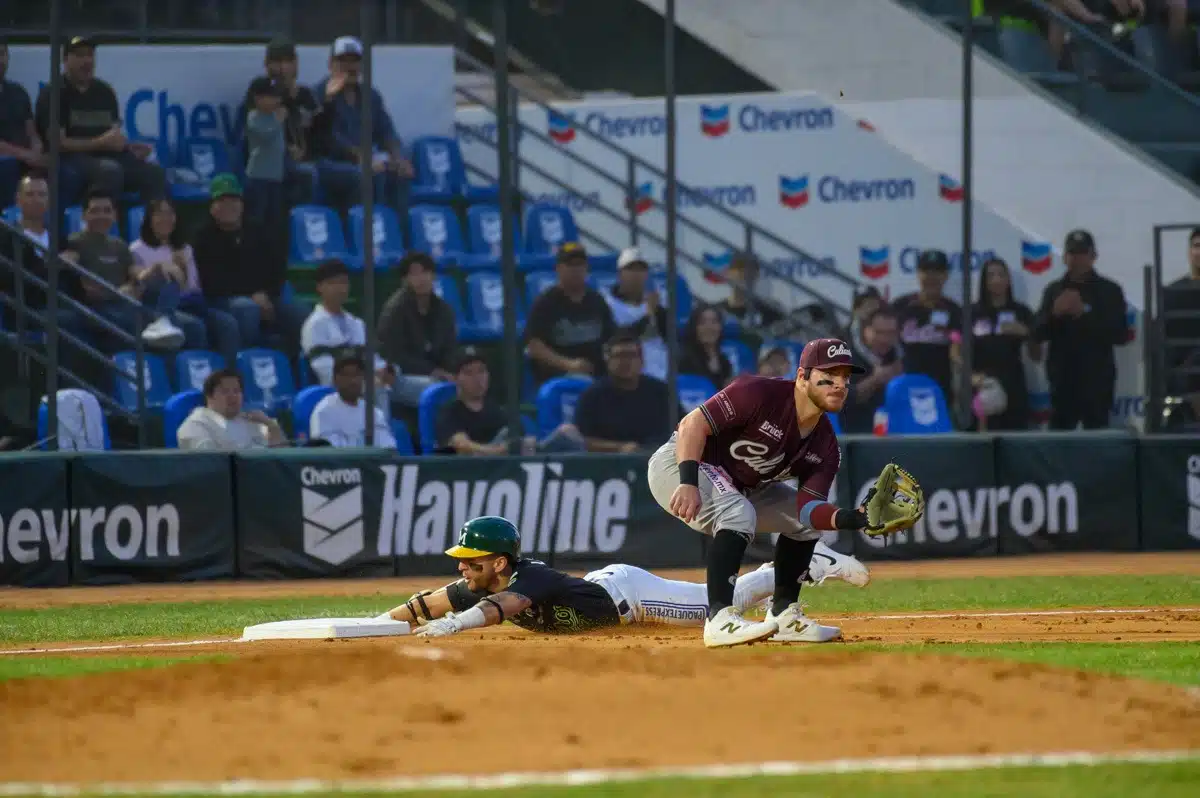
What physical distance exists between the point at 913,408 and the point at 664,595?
28.0 ft

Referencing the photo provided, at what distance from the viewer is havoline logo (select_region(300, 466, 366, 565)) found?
16.2m

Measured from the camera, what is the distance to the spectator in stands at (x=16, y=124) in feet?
60.5

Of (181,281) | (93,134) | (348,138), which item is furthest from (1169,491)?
(93,134)

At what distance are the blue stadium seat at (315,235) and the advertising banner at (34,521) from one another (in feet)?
16.3

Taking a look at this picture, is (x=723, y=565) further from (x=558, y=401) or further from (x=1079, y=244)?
(x=1079, y=244)

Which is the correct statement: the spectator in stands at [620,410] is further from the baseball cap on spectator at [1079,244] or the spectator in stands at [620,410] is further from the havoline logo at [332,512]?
the baseball cap on spectator at [1079,244]

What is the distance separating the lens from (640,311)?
19.4 metres

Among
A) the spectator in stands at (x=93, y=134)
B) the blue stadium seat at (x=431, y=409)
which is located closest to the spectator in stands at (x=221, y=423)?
the blue stadium seat at (x=431, y=409)

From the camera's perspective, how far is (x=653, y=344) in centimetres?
1922

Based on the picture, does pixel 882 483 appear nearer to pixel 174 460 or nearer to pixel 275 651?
pixel 275 651

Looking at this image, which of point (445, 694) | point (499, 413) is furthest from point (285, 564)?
point (445, 694)

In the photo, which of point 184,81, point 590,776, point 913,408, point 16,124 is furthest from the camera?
point 184,81

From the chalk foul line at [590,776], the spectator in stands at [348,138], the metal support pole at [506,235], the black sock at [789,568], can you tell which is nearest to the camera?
the chalk foul line at [590,776]

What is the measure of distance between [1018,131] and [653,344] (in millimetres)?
6192
